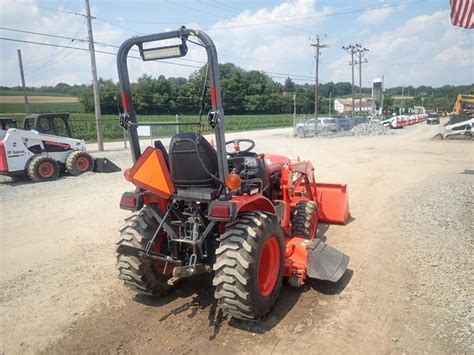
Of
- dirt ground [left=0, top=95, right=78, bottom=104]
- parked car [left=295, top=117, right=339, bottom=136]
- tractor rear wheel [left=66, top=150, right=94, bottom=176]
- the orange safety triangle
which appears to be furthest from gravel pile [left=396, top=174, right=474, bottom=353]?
dirt ground [left=0, top=95, right=78, bottom=104]

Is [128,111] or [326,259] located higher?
[128,111]

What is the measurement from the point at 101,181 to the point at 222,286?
9095 mm

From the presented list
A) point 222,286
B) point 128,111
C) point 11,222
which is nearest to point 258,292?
point 222,286

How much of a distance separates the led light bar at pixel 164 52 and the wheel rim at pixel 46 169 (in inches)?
378

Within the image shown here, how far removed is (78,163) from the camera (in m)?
12.6

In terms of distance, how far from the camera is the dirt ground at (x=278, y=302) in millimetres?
→ 3395

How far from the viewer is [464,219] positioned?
663 cm

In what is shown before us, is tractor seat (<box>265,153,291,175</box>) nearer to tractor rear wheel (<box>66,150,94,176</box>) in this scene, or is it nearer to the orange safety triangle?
the orange safety triangle

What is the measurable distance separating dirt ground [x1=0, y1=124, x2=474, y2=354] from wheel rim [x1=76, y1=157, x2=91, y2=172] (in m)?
5.11

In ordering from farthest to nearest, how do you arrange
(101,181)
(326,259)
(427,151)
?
(427,151) < (101,181) < (326,259)

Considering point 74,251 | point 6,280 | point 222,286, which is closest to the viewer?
point 222,286

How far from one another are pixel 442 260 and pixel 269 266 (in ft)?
8.19

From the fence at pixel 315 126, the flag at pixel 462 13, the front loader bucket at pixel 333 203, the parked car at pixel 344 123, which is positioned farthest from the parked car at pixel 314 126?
the front loader bucket at pixel 333 203

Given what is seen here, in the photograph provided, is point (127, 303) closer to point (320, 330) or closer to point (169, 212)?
point (169, 212)
